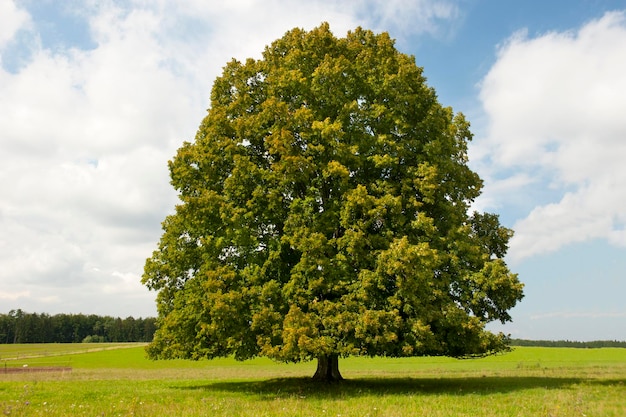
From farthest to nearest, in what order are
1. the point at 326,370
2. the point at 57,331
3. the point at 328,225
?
the point at 57,331 < the point at 326,370 < the point at 328,225

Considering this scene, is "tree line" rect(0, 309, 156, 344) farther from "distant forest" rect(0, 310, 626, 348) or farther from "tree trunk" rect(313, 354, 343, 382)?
"tree trunk" rect(313, 354, 343, 382)

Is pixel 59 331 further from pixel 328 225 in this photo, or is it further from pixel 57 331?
pixel 328 225

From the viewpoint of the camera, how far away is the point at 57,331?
18638 centimetres

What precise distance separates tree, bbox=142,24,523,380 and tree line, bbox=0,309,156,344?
174m

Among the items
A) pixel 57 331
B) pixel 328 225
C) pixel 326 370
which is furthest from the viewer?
pixel 57 331

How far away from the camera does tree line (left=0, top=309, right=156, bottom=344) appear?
17829cm

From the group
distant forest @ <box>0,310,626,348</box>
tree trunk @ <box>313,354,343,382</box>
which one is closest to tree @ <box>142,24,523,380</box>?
tree trunk @ <box>313,354,343,382</box>

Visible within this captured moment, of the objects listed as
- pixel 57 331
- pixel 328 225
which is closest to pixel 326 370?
→ pixel 328 225

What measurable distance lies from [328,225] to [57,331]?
7837 inches

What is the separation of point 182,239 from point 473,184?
638 inches

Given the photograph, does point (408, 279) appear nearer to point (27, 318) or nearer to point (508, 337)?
point (508, 337)

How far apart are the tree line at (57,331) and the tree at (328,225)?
173946mm

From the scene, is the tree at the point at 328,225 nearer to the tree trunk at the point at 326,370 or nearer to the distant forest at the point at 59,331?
the tree trunk at the point at 326,370

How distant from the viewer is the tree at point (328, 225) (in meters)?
20.2
